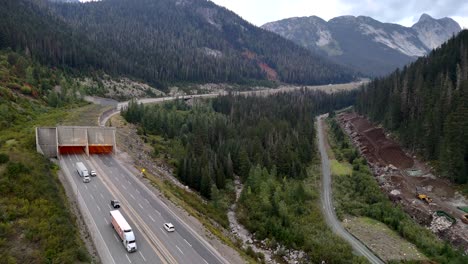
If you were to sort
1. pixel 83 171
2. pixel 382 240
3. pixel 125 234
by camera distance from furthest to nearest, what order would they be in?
pixel 382 240 < pixel 83 171 < pixel 125 234

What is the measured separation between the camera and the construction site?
204ft

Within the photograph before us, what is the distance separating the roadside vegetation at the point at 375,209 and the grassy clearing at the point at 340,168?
1.14 m

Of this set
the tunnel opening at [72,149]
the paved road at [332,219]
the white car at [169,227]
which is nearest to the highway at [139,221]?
the white car at [169,227]

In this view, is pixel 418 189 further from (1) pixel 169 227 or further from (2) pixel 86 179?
(2) pixel 86 179

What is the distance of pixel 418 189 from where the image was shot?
255ft

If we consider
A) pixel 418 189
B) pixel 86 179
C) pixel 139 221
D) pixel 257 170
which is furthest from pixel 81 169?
pixel 418 189

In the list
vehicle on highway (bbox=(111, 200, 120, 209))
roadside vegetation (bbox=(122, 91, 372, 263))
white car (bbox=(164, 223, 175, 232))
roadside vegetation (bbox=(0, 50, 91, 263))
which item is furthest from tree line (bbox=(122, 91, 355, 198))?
roadside vegetation (bbox=(0, 50, 91, 263))

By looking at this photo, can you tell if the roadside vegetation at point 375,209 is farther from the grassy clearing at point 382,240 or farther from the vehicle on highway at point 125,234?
the vehicle on highway at point 125,234

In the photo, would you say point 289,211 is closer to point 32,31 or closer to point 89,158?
point 89,158

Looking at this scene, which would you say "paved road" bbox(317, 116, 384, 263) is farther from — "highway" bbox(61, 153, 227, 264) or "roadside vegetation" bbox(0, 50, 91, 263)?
"roadside vegetation" bbox(0, 50, 91, 263)

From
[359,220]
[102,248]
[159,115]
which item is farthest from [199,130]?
[102,248]

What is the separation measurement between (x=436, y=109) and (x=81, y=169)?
89.6m

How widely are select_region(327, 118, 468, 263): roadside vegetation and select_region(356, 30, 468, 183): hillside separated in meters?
16.5

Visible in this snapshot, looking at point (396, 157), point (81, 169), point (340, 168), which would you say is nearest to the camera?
point (81, 169)
